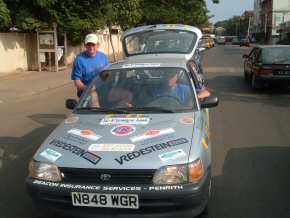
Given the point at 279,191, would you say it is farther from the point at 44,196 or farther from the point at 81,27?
the point at 81,27

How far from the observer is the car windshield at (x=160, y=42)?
12.2 metres

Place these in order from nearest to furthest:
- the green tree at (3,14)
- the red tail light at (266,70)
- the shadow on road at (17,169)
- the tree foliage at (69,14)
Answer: the shadow on road at (17,169)
the red tail light at (266,70)
the green tree at (3,14)
the tree foliage at (69,14)

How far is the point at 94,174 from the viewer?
4.17 m

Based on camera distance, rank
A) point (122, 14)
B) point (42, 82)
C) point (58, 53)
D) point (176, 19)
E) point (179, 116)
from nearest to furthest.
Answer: point (179, 116), point (42, 82), point (58, 53), point (122, 14), point (176, 19)

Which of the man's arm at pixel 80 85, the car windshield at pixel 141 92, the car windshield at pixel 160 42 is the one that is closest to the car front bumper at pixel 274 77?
the car windshield at pixel 160 42

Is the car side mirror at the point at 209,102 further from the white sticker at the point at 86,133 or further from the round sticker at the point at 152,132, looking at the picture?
the white sticker at the point at 86,133

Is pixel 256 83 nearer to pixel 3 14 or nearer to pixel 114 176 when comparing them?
pixel 3 14

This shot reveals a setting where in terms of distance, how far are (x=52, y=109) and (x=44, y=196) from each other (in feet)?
25.1

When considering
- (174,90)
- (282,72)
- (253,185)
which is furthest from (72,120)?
(282,72)

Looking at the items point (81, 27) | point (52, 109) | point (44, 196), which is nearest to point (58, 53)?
point (81, 27)

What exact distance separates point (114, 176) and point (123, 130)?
0.76 meters

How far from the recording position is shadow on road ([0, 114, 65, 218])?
5090mm

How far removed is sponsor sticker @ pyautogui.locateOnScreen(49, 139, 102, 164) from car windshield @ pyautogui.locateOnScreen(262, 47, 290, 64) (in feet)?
34.7

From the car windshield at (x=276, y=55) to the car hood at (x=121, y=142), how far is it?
9616mm
